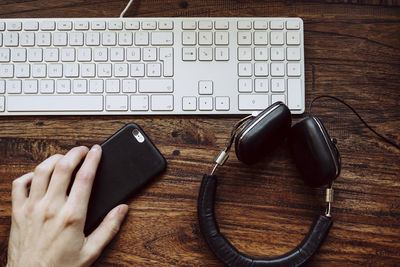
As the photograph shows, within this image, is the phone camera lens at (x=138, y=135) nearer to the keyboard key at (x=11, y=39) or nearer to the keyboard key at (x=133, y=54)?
the keyboard key at (x=133, y=54)

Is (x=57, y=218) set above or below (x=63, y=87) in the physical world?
below

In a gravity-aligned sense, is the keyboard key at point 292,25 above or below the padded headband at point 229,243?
above

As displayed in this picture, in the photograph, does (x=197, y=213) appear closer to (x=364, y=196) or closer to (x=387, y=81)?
(x=364, y=196)

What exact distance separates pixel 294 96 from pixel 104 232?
0.47m

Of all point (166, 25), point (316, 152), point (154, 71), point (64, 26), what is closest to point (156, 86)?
point (154, 71)

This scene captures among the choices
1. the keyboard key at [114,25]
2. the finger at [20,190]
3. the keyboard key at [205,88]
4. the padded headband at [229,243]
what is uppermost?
the keyboard key at [114,25]

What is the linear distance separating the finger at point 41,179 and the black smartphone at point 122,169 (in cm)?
9

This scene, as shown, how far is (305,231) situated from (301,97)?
277 millimetres

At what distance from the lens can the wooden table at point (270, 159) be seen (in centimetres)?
69

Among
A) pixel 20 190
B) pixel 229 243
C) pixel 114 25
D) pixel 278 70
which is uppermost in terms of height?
pixel 114 25

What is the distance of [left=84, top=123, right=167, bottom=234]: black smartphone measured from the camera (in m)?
0.69

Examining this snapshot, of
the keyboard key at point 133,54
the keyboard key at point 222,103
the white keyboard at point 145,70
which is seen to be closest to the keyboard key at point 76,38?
the white keyboard at point 145,70

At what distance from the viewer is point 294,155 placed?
69 centimetres

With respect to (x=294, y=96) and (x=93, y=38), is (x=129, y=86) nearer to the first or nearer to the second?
(x=93, y=38)
